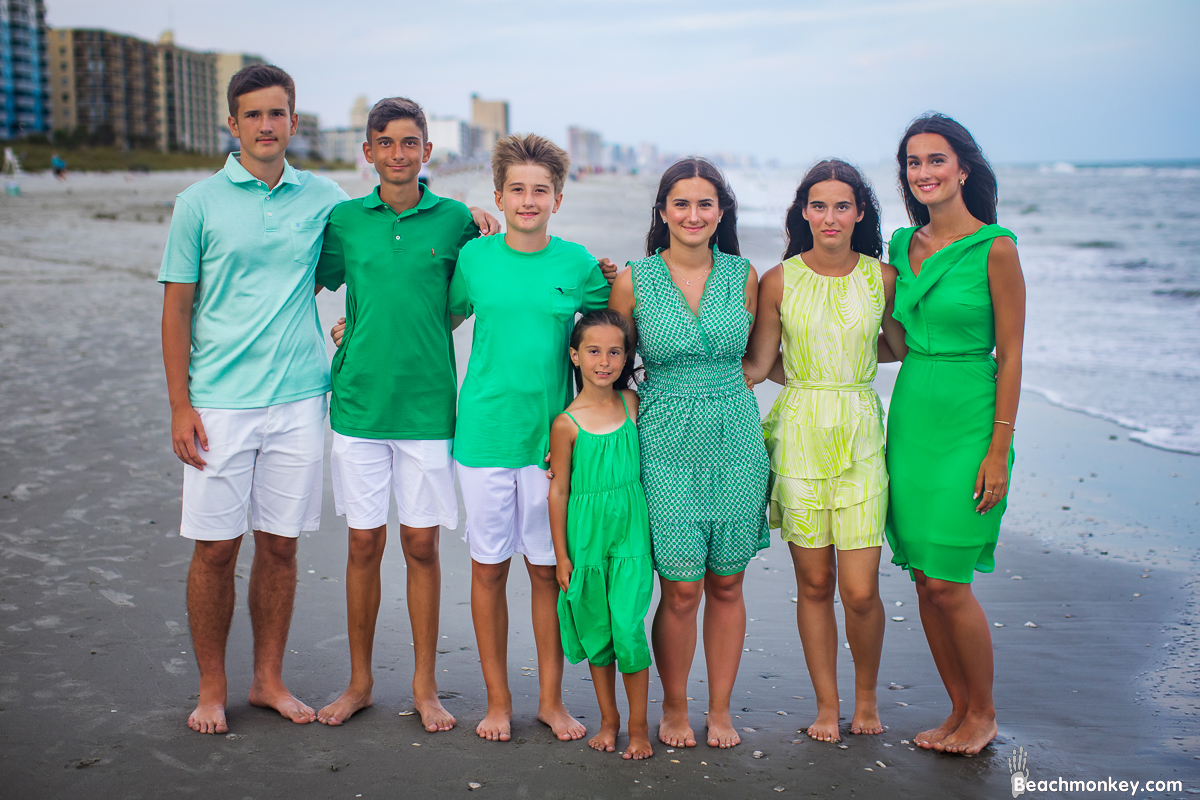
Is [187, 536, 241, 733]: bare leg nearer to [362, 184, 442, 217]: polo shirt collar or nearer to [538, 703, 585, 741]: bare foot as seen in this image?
[538, 703, 585, 741]: bare foot

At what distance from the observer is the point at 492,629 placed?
3330 millimetres

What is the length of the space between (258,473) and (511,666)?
1.33 m

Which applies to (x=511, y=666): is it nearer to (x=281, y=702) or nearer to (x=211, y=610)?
(x=281, y=702)

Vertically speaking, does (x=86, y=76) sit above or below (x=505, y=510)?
above

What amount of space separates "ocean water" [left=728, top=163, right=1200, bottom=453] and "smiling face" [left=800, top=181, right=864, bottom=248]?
409 centimetres

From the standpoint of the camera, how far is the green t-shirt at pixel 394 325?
3.28 m

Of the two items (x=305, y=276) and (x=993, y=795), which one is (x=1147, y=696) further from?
(x=305, y=276)

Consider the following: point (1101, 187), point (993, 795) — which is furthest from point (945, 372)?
point (1101, 187)

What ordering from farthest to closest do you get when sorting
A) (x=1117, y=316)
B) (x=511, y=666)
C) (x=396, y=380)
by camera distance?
(x=1117, y=316) < (x=511, y=666) < (x=396, y=380)

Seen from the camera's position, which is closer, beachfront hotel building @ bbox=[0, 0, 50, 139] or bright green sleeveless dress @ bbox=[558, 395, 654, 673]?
bright green sleeveless dress @ bbox=[558, 395, 654, 673]

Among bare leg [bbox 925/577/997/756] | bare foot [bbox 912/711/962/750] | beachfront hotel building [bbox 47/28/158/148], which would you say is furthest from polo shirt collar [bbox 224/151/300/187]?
beachfront hotel building [bbox 47/28/158/148]

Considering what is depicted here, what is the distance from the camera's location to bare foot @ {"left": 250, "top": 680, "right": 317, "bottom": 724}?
3279 millimetres

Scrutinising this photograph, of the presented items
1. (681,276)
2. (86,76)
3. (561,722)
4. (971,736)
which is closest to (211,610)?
(561,722)

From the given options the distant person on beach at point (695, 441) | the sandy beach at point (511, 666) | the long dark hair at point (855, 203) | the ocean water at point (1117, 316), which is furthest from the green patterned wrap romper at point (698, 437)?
the ocean water at point (1117, 316)
